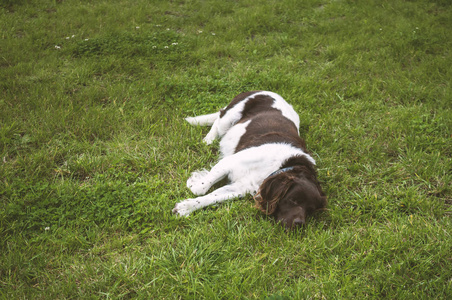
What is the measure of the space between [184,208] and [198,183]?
0.33 m

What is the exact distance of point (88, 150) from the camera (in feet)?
10.2

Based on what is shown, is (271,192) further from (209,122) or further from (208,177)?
(209,122)

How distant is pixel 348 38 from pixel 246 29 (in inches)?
73.0

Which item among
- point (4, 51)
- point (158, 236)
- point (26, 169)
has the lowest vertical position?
point (158, 236)

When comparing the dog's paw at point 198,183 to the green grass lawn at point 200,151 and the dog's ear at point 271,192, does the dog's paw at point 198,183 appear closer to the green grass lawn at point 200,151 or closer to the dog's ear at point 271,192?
the green grass lawn at point 200,151

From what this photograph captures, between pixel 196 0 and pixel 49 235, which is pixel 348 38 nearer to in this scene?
pixel 196 0

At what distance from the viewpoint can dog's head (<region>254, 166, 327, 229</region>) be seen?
8.11 ft

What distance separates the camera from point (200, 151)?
335 centimetres

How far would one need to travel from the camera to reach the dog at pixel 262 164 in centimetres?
253

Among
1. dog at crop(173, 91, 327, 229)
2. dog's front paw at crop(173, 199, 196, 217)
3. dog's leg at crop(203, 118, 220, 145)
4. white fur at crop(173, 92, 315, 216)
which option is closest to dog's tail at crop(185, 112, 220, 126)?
dog at crop(173, 91, 327, 229)

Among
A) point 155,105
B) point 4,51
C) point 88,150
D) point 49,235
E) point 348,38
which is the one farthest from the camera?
point 348,38

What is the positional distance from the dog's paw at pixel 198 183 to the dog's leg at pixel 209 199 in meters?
0.10

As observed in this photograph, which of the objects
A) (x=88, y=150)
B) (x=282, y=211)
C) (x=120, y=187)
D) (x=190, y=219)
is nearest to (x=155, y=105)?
(x=88, y=150)

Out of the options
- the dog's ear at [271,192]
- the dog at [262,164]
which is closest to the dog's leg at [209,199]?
the dog at [262,164]
